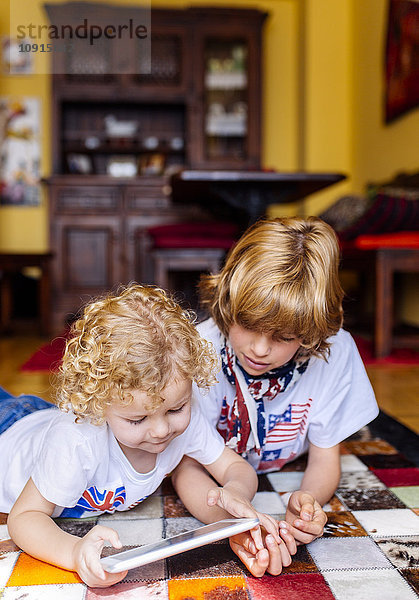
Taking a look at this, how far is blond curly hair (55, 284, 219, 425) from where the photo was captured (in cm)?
74

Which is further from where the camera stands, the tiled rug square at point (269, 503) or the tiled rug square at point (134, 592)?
the tiled rug square at point (269, 503)

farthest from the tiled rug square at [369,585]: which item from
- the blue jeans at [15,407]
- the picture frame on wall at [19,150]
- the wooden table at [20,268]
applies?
the picture frame on wall at [19,150]

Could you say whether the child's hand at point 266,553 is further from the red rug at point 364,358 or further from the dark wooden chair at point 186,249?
the dark wooden chair at point 186,249

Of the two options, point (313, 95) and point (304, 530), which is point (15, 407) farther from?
point (313, 95)

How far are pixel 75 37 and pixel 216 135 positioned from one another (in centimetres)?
247

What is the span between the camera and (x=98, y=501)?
0.88m

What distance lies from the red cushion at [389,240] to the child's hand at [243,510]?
181cm

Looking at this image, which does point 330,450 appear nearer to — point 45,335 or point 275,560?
point 275,560

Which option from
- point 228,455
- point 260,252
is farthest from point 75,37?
point 228,455

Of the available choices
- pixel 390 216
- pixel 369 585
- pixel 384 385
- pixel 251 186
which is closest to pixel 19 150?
pixel 251 186

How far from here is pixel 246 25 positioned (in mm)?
4086

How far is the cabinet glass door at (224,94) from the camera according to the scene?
4.14 m

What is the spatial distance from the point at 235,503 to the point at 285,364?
270 mm

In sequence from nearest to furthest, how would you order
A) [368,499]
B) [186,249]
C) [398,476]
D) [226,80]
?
[368,499], [398,476], [186,249], [226,80]
